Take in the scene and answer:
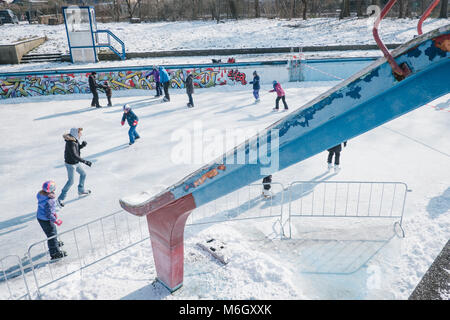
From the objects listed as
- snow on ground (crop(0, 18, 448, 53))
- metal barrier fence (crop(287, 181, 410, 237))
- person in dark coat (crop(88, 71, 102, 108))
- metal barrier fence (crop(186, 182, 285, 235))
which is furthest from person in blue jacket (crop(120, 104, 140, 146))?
snow on ground (crop(0, 18, 448, 53))

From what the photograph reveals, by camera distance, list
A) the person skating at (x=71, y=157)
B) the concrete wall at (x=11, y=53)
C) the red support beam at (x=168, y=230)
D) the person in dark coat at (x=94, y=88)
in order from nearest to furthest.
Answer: the red support beam at (x=168, y=230) → the person skating at (x=71, y=157) → the person in dark coat at (x=94, y=88) → the concrete wall at (x=11, y=53)

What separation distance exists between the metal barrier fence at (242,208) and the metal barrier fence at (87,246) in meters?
1.13

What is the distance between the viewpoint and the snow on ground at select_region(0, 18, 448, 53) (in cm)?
2600

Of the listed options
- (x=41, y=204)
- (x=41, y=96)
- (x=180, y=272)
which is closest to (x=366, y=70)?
(x=180, y=272)

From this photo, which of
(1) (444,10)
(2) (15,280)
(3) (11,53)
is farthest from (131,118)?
(1) (444,10)

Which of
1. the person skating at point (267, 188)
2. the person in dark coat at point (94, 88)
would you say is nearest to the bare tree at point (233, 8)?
the person in dark coat at point (94, 88)

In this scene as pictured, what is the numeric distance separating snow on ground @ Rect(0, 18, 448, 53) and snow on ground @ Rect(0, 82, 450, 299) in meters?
13.8

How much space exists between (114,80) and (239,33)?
1465cm

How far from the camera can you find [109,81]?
1806cm

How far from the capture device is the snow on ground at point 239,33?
26000mm

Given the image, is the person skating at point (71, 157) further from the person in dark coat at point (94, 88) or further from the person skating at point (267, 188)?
the person in dark coat at point (94, 88)

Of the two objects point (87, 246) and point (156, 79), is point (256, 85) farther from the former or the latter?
point (87, 246)

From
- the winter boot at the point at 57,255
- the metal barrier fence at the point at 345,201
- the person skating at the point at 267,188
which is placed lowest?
the metal barrier fence at the point at 345,201

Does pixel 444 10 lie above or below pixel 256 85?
above
